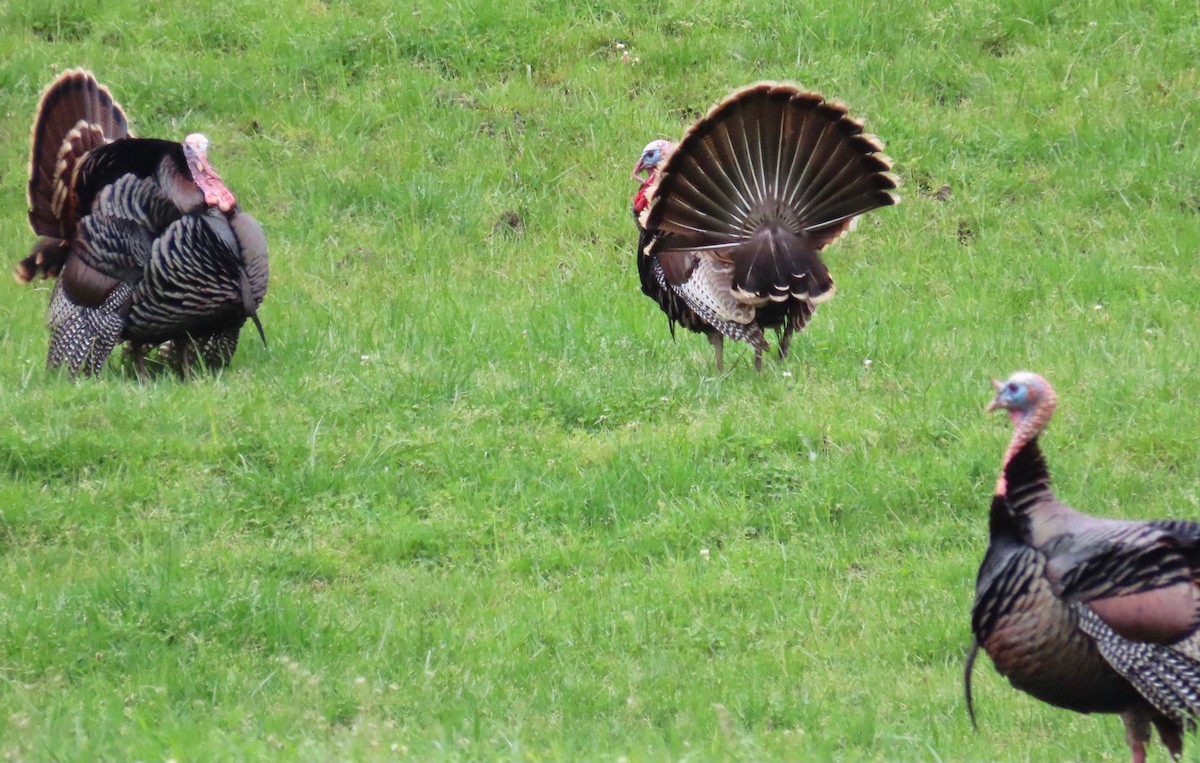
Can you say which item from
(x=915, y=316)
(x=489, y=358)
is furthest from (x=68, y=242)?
(x=915, y=316)

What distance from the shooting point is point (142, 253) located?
823cm

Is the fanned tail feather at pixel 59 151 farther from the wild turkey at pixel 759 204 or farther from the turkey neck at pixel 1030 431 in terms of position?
the turkey neck at pixel 1030 431

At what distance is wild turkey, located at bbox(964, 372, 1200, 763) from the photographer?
4.11 metres

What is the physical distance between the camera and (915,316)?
882cm

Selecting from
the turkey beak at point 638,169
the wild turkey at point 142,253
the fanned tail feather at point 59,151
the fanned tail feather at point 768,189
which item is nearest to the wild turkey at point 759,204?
the fanned tail feather at point 768,189

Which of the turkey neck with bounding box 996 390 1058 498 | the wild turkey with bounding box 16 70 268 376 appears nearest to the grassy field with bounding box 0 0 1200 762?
the wild turkey with bounding box 16 70 268 376

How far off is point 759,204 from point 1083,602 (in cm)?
390

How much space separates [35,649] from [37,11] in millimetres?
8973

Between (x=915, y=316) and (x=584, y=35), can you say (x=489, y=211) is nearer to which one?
(x=584, y=35)

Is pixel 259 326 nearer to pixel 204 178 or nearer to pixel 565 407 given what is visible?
pixel 204 178

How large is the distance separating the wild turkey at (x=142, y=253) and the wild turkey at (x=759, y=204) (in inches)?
88.8

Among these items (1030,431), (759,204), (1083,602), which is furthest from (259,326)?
(1083,602)

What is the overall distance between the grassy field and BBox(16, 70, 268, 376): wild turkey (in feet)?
1.07

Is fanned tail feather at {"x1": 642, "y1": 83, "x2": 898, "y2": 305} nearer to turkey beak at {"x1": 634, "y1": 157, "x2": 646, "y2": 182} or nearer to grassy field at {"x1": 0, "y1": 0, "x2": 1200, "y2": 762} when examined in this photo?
grassy field at {"x1": 0, "y1": 0, "x2": 1200, "y2": 762}
